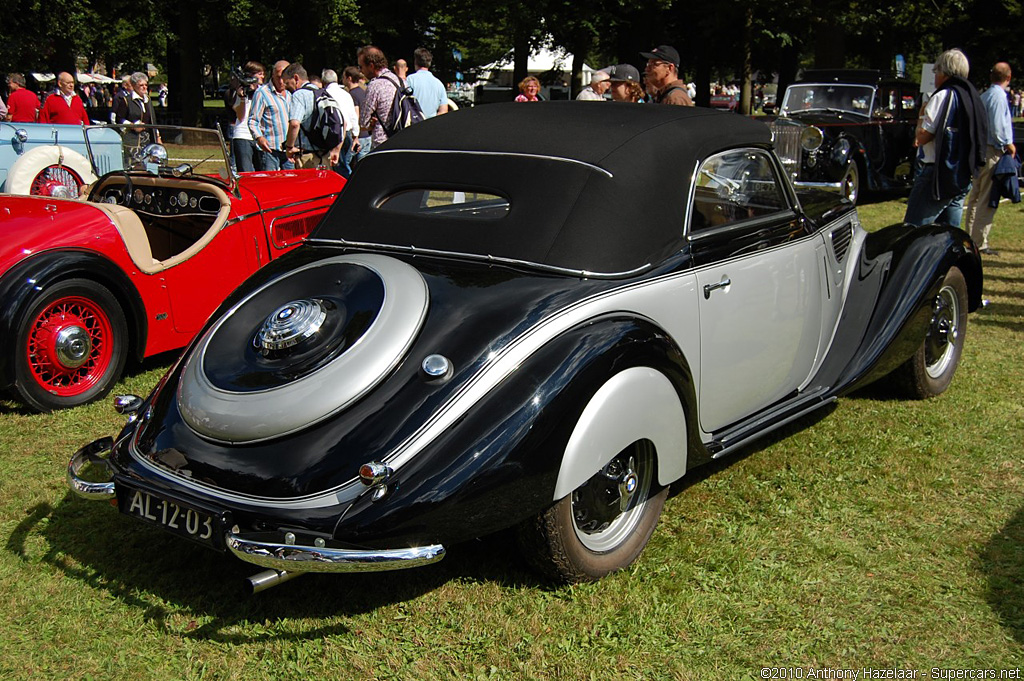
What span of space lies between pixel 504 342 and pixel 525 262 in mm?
492

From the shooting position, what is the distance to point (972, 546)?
378 centimetres

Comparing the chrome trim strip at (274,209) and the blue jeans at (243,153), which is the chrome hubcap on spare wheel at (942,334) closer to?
the chrome trim strip at (274,209)

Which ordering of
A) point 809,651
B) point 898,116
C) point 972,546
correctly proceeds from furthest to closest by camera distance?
point 898,116
point 972,546
point 809,651

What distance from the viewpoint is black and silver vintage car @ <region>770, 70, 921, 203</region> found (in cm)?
1198

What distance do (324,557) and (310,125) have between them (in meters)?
7.89

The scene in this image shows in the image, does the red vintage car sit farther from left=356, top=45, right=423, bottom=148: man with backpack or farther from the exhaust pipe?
left=356, top=45, right=423, bottom=148: man with backpack

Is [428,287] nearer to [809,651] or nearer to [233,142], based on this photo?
[809,651]

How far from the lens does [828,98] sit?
14.1 meters

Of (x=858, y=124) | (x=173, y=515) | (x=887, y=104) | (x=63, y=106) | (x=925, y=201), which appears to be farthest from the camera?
(x=887, y=104)

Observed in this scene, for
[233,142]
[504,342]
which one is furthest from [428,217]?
[233,142]

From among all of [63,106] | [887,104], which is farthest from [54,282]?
[887,104]

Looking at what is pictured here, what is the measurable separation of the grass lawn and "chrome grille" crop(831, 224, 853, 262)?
3.52ft

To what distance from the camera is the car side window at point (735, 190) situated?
3982 mm

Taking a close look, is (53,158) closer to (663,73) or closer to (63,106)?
(63,106)
